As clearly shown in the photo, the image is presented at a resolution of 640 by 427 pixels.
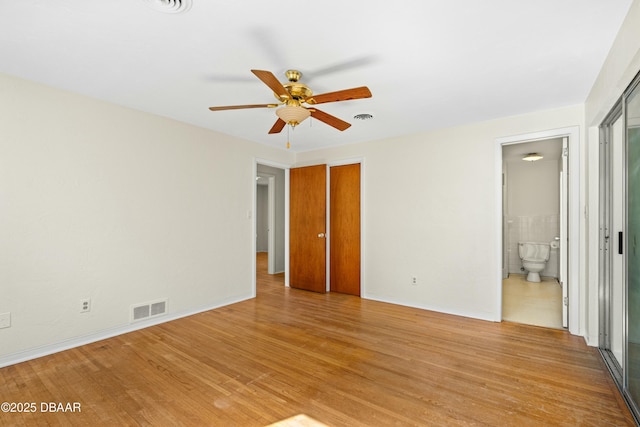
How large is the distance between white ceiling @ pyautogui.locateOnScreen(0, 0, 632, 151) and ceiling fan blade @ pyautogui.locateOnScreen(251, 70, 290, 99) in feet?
0.89

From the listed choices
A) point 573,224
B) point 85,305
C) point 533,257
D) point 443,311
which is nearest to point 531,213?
point 533,257

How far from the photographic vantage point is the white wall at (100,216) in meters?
2.51

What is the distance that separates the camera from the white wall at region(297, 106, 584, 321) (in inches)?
139

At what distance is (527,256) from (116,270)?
22.5ft

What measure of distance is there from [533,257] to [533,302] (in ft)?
6.66

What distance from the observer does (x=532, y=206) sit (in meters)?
6.16

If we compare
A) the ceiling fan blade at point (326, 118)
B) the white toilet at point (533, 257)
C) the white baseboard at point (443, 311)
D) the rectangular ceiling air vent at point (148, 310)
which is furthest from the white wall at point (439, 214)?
the white toilet at point (533, 257)

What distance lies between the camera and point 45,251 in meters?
2.64

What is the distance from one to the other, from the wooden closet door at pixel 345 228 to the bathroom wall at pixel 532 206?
3595mm

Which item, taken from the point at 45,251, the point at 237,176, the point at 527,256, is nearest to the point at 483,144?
the point at 237,176

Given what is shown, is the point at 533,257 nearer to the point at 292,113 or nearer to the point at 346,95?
the point at 346,95

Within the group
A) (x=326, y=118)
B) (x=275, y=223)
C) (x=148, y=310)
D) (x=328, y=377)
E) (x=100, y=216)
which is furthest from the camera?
(x=275, y=223)

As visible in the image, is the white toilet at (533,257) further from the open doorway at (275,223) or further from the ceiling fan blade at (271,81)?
the ceiling fan blade at (271,81)

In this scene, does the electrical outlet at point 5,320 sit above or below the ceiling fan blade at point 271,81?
below
